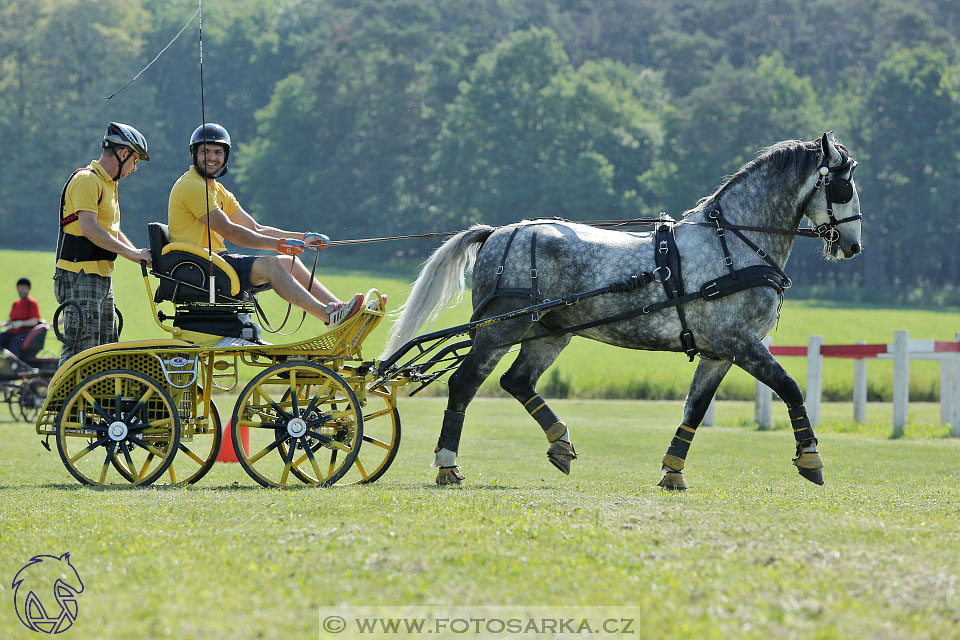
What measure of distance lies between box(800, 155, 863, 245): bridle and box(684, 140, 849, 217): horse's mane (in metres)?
0.10

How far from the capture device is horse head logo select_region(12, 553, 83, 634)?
4.35 metres

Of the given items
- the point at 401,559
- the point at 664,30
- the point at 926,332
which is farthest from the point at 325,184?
the point at 401,559

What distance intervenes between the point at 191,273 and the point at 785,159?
13.7ft

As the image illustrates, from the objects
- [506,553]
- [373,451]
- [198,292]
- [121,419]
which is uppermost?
[198,292]

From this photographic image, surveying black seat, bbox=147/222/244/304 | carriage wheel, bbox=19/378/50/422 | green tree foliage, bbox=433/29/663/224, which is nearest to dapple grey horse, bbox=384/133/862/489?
black seat, bbox=147/222/244/304

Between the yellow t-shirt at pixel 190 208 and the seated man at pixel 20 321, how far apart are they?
11.2m

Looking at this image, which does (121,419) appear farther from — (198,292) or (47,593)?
(47,593)

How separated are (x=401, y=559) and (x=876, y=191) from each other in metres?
61.4

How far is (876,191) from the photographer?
62.5 metres

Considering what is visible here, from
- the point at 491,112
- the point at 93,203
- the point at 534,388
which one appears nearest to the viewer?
the point at 93,203

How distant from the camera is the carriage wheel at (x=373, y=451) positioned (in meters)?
8.27

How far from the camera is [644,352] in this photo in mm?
38156

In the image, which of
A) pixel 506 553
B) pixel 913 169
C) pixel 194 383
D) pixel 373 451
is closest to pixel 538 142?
pixel 913 169

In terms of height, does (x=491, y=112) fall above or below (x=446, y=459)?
above
